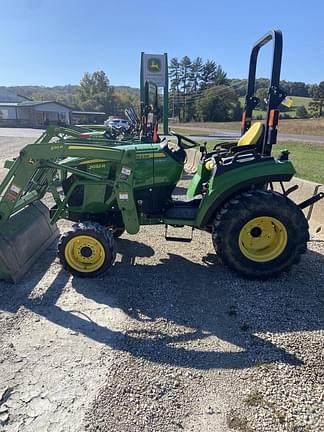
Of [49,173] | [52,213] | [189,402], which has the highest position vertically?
[49,173]

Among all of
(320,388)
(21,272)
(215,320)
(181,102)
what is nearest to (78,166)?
(21,272)

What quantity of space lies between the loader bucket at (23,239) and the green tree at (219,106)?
160 ft

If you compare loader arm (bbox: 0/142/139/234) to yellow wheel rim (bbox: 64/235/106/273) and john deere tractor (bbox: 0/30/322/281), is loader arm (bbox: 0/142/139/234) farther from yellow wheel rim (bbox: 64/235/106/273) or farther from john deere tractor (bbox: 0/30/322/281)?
yellow wheel rim (bbox: 64/235/106/273)

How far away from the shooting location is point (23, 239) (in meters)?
4.20

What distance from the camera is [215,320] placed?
3387 mm

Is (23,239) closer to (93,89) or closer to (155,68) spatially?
(155,68)

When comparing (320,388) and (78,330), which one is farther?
(78,330)

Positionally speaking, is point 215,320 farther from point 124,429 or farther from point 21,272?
point 21,272

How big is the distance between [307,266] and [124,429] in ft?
10.3

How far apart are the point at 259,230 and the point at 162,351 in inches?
75.8

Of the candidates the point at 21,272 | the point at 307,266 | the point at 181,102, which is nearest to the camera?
the point at 21,272

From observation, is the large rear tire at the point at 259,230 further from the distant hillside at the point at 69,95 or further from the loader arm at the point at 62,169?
the distant hillside at the point at 69,95

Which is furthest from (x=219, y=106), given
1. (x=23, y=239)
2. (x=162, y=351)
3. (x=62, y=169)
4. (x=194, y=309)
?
(x=162, y=351)

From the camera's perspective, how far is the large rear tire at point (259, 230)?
4055mm
